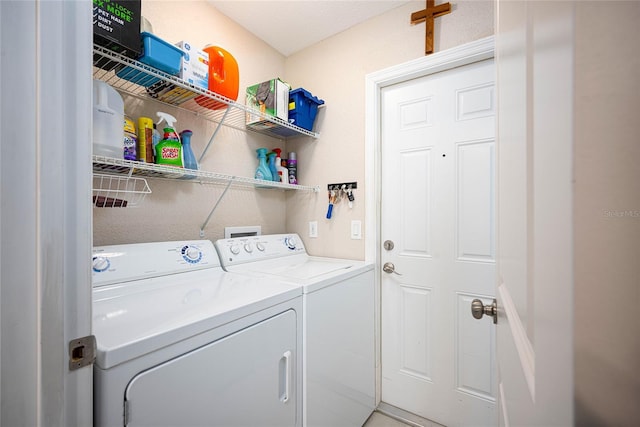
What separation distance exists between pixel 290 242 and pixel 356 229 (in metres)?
0.52

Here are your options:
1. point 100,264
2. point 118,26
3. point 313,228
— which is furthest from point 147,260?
point 313,228

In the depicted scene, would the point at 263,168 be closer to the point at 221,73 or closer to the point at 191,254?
the point at 221,73

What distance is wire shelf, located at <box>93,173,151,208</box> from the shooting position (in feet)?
4.45

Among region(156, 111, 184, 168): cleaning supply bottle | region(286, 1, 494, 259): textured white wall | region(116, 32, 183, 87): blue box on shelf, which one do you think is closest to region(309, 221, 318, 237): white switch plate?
region(286, 1, 494, 259): textured white wall

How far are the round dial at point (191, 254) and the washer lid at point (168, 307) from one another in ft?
0.25

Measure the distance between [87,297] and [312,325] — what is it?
3.09 feet

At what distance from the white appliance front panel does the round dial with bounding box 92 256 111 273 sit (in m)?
0.64

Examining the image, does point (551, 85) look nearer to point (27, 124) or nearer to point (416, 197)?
point (27, 124)

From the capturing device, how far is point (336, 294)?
60.3 inches

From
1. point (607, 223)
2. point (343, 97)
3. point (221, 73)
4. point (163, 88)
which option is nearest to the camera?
point (607, 223)

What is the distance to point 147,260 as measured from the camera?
1.35 metres

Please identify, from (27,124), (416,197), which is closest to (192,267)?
(27,124)

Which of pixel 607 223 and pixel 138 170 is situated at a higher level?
pixel 138 170

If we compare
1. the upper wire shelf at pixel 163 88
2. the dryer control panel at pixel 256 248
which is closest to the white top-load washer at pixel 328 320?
the dryer control panel at pixel 256 248
